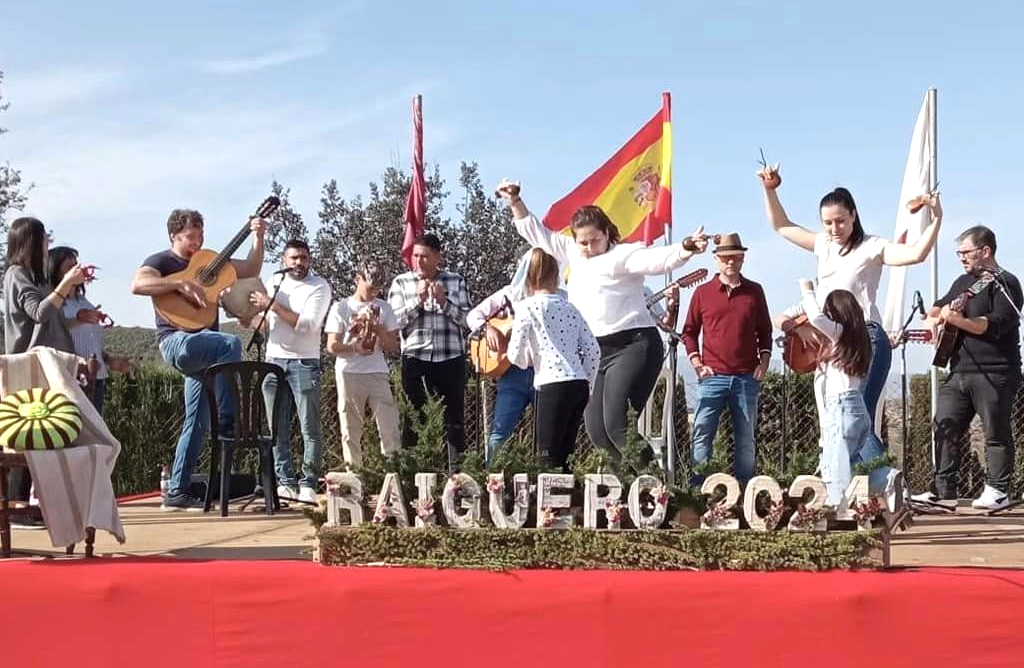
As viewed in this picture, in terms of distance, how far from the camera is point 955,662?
3.45 meters

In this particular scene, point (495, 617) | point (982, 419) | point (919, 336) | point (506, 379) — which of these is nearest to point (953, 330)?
point (919, 336)

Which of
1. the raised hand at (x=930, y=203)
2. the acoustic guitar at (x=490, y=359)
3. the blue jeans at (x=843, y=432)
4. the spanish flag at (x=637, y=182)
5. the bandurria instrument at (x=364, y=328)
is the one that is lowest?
the blue jeans at (x=843, y=432)

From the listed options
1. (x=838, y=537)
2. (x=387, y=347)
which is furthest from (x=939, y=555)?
(x=387, y=347)

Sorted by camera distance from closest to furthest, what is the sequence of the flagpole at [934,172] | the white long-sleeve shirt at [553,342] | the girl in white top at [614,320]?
the white long-sleeve shirt at [553,342]
the girl in white top at [614,320]
the flagpole at [934,172]

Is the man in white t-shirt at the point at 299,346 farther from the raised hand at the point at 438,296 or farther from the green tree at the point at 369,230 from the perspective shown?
the green tree at the point at 369,230

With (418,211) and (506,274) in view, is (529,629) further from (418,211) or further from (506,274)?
(506,274)

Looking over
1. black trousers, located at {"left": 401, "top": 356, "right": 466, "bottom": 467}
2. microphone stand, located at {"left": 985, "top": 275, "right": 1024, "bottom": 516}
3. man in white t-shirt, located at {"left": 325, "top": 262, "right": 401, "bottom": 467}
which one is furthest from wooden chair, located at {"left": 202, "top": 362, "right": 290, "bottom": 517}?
microphone stand, located at {"left": 985, "top": 275, "right": 1024, "bottom": 516}

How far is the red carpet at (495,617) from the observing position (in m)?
3.46

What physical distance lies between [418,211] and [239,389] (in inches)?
104

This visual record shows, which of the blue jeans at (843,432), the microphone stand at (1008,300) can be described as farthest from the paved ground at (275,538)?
the blue jeans at (843,432)

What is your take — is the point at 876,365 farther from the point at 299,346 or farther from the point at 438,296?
the point at 299,346

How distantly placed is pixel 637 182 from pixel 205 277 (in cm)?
420

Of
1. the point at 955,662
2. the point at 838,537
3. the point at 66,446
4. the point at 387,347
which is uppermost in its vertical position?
the point at 387,347

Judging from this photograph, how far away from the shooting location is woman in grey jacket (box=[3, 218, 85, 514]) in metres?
5.43
